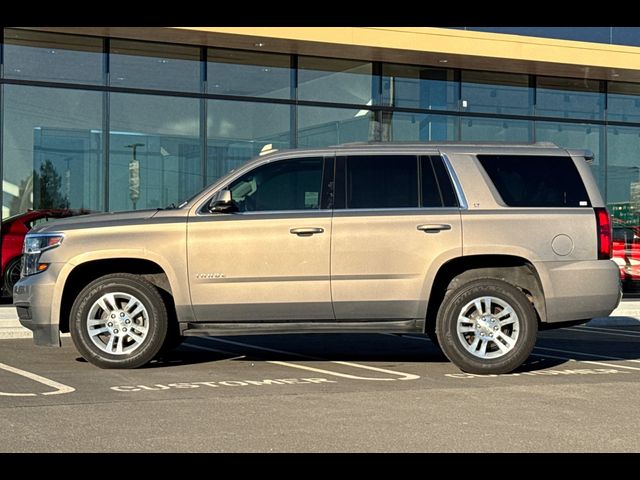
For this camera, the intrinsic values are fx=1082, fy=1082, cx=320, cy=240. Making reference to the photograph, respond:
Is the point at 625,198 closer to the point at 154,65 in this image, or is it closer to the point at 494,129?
the point at 494,129

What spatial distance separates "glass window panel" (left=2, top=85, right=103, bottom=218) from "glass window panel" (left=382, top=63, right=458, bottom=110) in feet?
16.0

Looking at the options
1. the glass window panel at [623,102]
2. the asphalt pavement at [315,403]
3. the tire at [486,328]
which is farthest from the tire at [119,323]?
the glass window panel at [623,102]

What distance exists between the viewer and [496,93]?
19.0 meters

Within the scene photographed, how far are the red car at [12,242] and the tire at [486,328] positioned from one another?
312 inches

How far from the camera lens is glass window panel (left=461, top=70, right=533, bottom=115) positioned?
18.7m

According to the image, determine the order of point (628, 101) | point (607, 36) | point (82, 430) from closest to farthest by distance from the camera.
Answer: point (82, 430) → point (607, 36) → point (628, 101)

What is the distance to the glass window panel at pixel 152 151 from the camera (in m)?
16.1

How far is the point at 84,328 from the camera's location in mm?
9633

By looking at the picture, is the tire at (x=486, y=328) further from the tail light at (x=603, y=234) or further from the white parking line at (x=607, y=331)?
the white parking line at (x=607, y=331)

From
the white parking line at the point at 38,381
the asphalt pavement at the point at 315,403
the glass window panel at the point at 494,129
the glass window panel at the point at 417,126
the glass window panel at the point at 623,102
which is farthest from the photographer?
the glass window panel at the point at 623,102

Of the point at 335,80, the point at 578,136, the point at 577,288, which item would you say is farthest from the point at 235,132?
the point at 577,288
